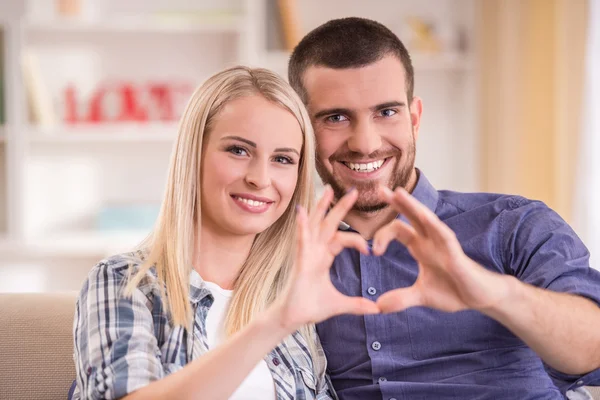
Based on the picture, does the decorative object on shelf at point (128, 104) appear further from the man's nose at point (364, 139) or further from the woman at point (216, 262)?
the woman at point (216, 262)

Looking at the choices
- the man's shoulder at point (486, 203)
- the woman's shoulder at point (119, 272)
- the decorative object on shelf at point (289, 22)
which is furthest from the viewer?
the decorative object on shelf at point (289, 22)

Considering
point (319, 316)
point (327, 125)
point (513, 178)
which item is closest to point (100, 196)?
point (513, 178)

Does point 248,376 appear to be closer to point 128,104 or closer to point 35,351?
point 35,351

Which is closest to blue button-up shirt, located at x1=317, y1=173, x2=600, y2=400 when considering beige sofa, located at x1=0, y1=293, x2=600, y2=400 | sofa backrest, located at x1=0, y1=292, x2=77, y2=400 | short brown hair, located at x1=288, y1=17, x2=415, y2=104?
beige sofa, located at x1=0, y1=293, x2=600, y2=400

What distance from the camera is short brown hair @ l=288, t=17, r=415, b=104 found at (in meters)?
1.84

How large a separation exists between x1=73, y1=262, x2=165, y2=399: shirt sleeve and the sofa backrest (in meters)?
0.29

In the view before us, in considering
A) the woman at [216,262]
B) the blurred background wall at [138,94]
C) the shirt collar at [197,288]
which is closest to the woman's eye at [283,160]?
the woman at [216,262]

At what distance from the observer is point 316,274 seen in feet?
3.81

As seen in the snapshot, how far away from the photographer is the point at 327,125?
183 centimetres

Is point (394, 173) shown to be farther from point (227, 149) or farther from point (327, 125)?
point (227, 149)

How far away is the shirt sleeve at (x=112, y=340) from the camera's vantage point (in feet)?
4.05

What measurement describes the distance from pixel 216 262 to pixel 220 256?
0.01 m

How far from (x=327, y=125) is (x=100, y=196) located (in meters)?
2.31

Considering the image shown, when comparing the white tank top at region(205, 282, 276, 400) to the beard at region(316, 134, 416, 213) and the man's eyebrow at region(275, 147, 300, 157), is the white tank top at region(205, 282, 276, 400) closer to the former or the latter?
the man's eyebrow at region(275, 147, 300, 157)
